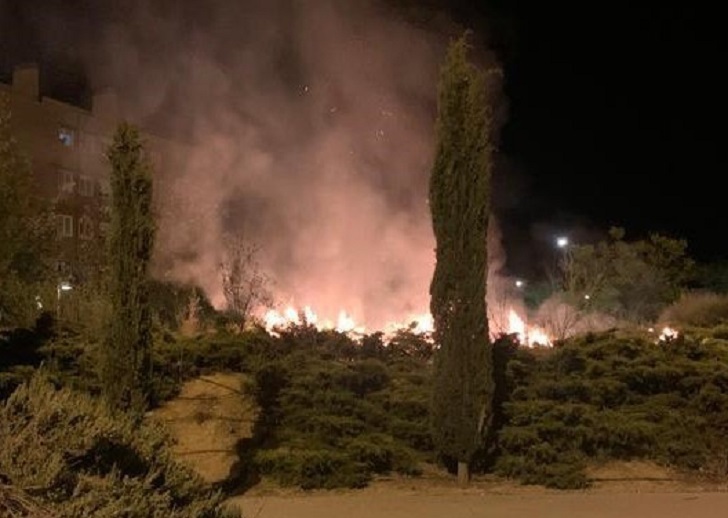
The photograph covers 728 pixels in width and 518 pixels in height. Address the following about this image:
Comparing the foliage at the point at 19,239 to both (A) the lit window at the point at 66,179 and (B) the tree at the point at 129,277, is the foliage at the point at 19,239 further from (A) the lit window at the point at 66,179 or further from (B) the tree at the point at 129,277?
(A) the lit window at the point at 66,179

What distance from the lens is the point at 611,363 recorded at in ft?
45.2

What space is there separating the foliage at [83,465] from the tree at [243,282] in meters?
15.6

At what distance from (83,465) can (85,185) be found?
1756 inches

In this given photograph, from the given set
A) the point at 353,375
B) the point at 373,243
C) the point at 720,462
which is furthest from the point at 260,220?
the point at 720,462

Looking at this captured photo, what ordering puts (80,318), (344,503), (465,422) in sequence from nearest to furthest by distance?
1. (344,503)
2. (465,422)
3. (80,318)

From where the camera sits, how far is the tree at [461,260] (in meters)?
11.4

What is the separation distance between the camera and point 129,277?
1070 cm

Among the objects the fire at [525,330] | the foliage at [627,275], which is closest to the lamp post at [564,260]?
the foliage at [627,275]

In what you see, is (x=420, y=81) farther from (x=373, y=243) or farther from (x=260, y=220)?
(x=260, y=220)

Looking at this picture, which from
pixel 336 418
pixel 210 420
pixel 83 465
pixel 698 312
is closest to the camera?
pixel 83 465

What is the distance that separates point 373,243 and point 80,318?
37.1ft

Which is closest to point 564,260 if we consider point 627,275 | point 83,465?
point 627,275

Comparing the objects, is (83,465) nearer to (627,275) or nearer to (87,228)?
(87,228)

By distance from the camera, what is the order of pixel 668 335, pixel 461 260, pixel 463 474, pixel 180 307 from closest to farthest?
pixel 463 474
pixel 461 260
pixel 668 335
pixel 180 307
